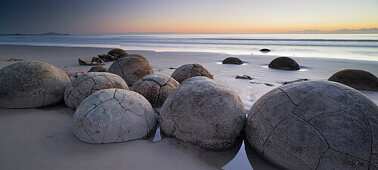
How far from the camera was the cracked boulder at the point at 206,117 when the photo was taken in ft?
8.84

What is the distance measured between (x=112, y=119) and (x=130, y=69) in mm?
3277

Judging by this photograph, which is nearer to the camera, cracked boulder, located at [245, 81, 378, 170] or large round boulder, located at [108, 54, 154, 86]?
cracked boulder, located at [245, 81, 378, 170]

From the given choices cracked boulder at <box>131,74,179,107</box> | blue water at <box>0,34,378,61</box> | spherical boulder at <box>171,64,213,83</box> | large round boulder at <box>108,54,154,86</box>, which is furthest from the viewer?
blue water at <box>0,34,378,61</box>

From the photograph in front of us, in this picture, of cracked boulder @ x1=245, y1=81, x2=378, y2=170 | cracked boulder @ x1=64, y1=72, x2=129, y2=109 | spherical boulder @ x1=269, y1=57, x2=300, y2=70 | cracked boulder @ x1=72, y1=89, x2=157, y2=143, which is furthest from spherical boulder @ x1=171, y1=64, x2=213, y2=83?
spherical boulder @ x1=269, y1=57, x2=300, y2=70

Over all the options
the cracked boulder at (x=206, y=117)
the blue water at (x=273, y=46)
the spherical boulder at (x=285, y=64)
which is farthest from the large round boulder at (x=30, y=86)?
the blue water at (x=273, y=46)

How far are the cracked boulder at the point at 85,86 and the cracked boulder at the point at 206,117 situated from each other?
5.64ft

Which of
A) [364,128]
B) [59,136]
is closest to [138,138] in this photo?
[59,136]

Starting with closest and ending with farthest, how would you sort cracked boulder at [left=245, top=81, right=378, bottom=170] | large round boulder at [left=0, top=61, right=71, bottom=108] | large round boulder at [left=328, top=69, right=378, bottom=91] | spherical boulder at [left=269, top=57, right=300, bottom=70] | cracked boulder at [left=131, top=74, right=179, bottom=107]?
cracked boulder at [left=245, top=81, right=378, bottom=170] < large round boulder at [left=0, top=61, right=71, bottom=108] < cracked boulder at [left=131, top=74, right=179, bottom=107] < large round boulder at [left=328, top=69, right=378, bottom=91] < spherical boulder at [left=269, top=57, right=300, bottom=70]

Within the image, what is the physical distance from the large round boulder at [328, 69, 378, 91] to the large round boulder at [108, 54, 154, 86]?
18.9ft

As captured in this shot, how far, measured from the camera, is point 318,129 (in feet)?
7.01

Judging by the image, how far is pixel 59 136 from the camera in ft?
9.84

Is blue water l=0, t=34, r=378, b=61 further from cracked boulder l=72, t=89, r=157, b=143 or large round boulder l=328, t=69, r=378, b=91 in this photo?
cracked boulder l=72, t=89, r=157, b=143

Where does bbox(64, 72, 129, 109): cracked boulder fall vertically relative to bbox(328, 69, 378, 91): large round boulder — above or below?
above

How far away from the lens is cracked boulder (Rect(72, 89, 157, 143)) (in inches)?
109
